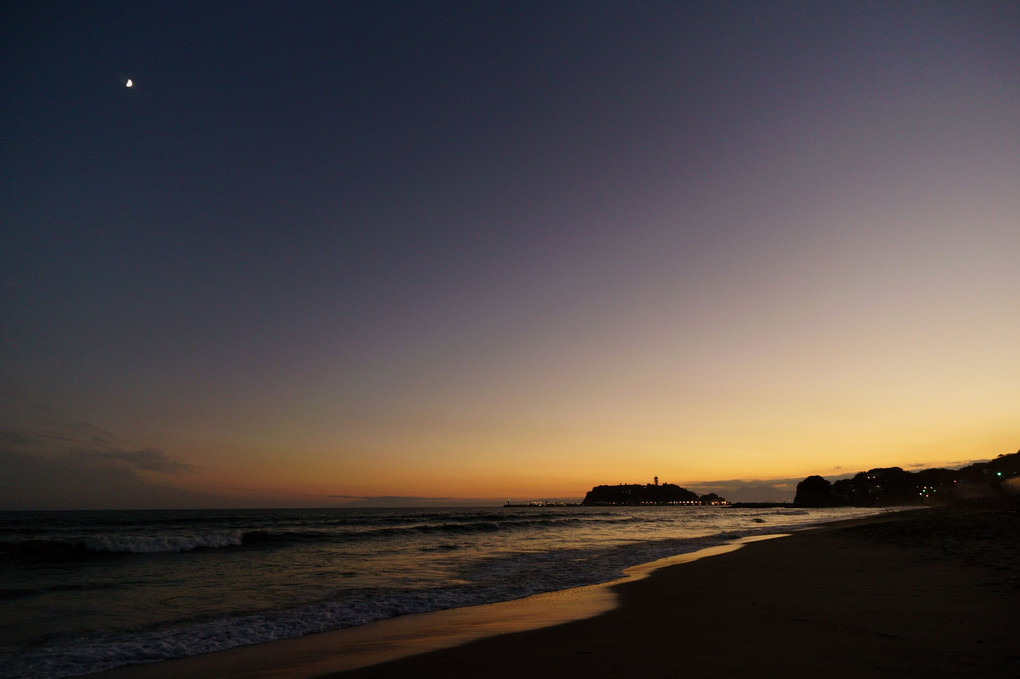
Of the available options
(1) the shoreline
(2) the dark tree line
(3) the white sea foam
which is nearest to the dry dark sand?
(1) the shoreline

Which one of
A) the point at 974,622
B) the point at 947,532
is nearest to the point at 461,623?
the point at 974,622

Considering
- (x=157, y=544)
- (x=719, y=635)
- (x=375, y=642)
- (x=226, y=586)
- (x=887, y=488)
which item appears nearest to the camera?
(x=719, y=635)

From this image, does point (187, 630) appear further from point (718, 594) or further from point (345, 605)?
point (718, 594)

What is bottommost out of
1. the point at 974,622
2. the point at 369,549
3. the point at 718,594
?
the point at 369,549

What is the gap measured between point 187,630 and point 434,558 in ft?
43.8

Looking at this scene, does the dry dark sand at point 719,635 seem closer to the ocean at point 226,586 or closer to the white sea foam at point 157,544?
the ocean at point 226,586

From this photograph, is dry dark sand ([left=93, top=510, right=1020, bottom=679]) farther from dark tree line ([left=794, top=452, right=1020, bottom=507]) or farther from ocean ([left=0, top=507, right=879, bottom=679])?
dark tree line ([left=794, top=452, right=1020, bottom=507])

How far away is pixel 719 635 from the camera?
23.1ft

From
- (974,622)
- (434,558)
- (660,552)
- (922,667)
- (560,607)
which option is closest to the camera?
(922,667)

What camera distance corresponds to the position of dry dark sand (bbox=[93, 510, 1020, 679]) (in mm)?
5543

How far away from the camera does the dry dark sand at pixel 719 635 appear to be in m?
5.54

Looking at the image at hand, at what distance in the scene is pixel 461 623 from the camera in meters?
9.64

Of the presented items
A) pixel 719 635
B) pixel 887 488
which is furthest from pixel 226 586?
pixel 887 488

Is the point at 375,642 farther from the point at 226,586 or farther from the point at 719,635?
the point at 226,586
